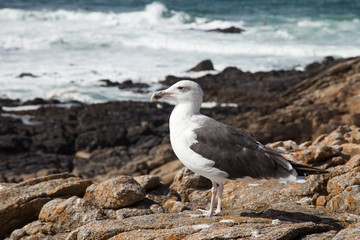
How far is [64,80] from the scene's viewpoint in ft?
86.6

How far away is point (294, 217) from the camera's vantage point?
500 cm

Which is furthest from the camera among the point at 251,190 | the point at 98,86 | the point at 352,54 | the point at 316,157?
the point at 352,54

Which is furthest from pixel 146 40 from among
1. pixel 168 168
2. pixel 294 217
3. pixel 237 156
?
pixel 294 217

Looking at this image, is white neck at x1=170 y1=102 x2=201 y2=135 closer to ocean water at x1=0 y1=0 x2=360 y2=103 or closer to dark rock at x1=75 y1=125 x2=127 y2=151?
dark rock at x1=75 y1=125 x2=127 y2=151

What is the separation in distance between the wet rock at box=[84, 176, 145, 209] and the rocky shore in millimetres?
13

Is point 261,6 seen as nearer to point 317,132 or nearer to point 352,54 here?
point 352,54

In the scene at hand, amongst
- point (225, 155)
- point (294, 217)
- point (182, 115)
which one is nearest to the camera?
point (294, 217)

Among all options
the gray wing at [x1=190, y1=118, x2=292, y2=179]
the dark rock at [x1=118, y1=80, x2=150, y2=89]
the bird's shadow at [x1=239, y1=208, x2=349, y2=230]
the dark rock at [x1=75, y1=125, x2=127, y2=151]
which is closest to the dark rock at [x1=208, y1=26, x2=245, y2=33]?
the dark rock at [x1=118, y1=80, x2=150, y2=89]

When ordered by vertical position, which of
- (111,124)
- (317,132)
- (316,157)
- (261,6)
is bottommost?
(111,124)

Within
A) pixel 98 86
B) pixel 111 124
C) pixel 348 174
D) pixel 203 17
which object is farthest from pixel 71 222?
pixel 203 17

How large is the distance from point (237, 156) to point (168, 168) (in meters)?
7.74

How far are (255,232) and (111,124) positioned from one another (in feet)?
47.7

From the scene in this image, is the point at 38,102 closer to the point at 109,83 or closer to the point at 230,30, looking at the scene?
the point at 109,83

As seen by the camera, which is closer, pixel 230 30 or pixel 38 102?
pixel 38 102
